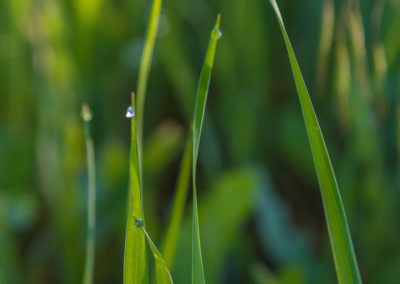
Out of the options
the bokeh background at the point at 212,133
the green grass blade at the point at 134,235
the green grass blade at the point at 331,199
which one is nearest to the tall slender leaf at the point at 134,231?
the green grass blade at the point at 134,235

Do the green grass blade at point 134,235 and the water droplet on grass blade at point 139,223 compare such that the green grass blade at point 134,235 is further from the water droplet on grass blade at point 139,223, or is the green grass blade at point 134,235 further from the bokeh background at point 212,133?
the bokeh background at point 212,133

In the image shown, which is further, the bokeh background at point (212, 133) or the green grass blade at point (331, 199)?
the bokeh background at point (212, 133)

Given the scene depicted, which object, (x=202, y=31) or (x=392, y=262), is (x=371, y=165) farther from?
(x=202, y=31)

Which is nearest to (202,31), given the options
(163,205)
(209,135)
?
(209,135)

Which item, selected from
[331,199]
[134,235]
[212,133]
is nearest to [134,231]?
[134,235]

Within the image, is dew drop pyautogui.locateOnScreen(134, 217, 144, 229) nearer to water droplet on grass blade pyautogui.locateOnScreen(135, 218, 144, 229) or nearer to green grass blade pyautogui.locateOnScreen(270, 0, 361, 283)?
water droplet on grass blade pyautogui.locateOnScreen(135, 218, 144, 229)
